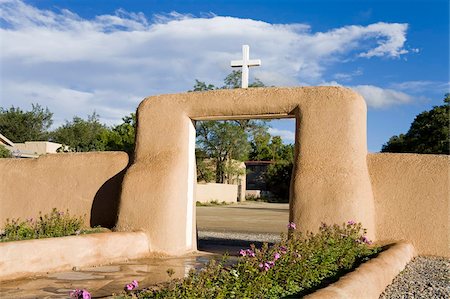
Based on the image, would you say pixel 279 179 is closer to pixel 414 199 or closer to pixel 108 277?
pixel 414 199

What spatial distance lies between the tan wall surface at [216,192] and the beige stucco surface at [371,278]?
24279 mm

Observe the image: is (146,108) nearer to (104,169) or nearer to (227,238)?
(104,169)

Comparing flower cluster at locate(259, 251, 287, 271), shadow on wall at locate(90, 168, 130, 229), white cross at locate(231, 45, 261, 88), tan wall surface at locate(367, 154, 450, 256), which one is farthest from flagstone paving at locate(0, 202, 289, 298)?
white cross at locate(231, 45, 261, 88)

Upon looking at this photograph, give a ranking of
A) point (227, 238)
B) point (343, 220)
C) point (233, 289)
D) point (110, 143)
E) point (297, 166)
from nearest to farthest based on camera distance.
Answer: point (233, 289) → point (343, 220) → point (297, 166) → point (227, 238) → point (110, 143)

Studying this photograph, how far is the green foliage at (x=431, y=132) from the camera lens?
33.2m

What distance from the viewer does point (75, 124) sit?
1718 inches

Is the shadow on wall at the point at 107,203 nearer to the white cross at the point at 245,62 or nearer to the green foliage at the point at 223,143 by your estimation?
the white cross at the point at 245,62

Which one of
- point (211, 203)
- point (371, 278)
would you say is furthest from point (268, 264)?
point (211, 203)

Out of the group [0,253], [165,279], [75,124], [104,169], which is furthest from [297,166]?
[75,124]

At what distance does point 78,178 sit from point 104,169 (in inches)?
24.9

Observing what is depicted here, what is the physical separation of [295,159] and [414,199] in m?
2.06

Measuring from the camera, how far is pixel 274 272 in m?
5.17

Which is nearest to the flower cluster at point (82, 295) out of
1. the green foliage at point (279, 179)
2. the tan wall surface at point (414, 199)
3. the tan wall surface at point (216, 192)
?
the tan wall surface at point (414, 199)

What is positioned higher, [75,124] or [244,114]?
[75,124]
